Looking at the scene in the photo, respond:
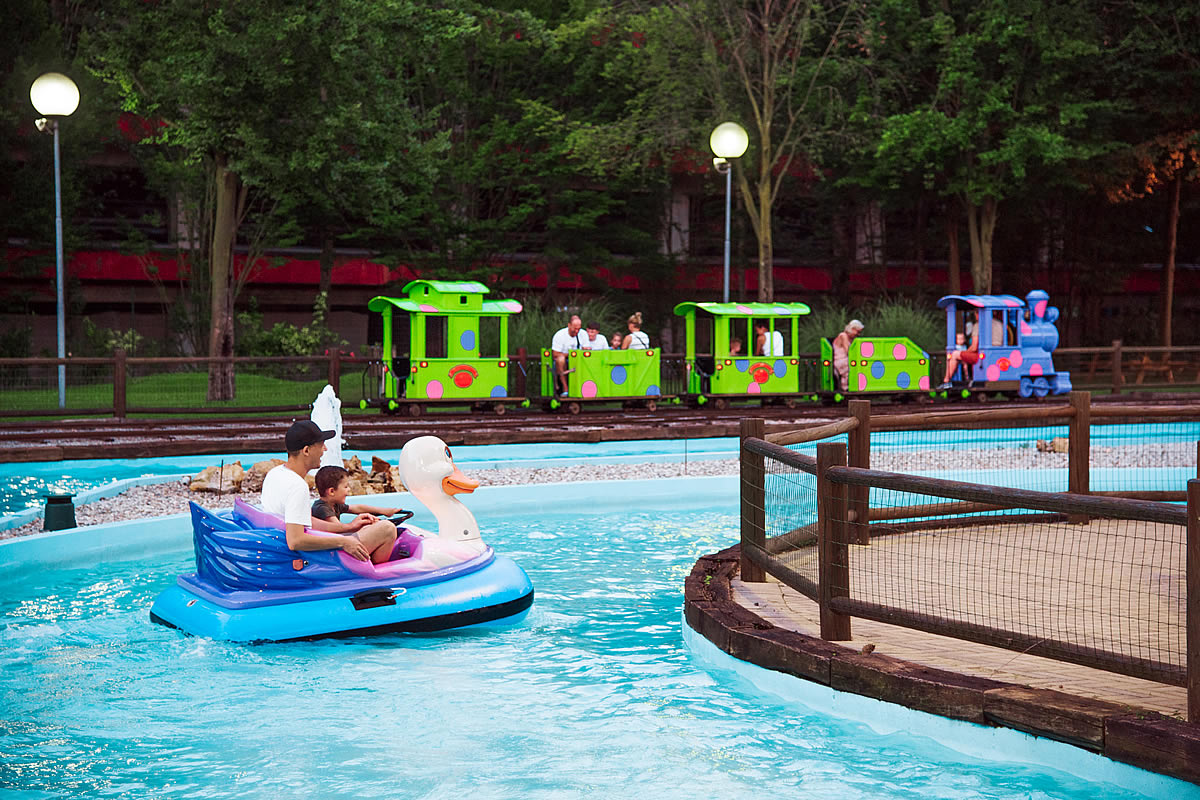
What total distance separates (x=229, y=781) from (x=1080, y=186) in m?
31.7

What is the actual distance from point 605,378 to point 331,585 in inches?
605

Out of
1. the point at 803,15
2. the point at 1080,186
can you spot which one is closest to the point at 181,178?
the point at 803,15

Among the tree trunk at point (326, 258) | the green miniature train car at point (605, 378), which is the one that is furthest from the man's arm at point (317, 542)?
the tree trunk at point (326, 258)

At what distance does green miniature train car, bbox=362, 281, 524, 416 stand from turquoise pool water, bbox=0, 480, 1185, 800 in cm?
1248

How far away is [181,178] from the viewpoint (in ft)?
104

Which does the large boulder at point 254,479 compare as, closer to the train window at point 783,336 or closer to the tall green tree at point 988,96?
the train window at point 783,336

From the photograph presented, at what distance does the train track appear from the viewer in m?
16.7

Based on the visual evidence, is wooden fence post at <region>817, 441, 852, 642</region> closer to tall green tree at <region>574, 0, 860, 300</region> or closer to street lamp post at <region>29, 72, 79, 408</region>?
street lamp post at <region>29, 72, 79, 408</region>

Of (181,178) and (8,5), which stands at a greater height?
(8,5)

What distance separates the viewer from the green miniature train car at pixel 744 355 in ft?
79.9

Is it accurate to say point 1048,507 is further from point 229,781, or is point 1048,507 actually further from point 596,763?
point 229,781

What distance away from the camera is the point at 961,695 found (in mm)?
5527

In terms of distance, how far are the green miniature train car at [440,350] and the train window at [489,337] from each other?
77cm

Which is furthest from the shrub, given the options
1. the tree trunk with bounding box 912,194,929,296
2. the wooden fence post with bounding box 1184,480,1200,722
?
the wooden fence post with bounding box 1184,480,1200,722
